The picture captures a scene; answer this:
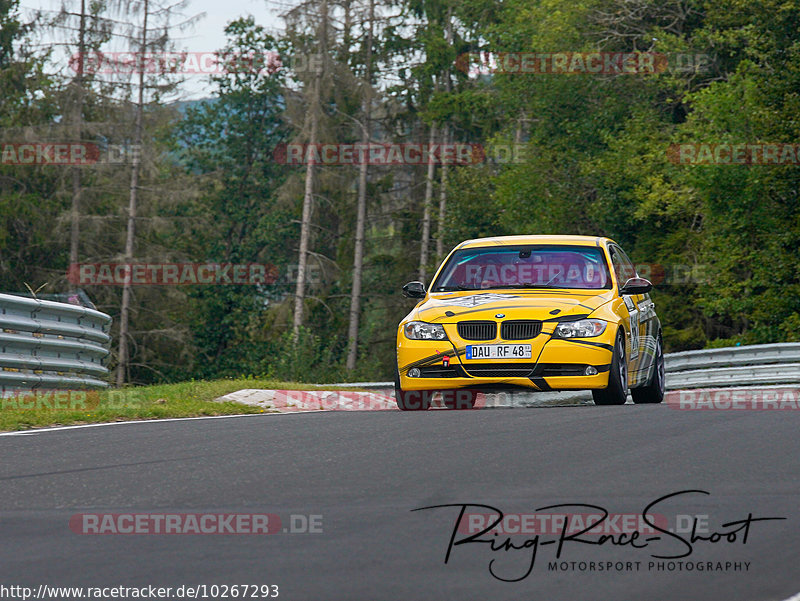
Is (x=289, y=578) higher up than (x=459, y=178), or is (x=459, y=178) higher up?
(x=459, y=178)

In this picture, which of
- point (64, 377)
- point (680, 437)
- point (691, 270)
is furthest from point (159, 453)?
point (691, 270)

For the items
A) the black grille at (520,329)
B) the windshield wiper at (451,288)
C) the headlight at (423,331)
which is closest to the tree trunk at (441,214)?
the windshield wiper at (451,288)

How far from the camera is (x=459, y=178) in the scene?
52.0 metres

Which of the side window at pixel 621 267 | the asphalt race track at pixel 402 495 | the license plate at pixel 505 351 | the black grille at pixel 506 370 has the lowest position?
the asphalt race track at pixel 402 495

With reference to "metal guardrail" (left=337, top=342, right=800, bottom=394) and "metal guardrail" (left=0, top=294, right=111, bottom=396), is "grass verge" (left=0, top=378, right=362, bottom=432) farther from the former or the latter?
"metal guardrail" (left=337, top=342, right=800, bottom=394)

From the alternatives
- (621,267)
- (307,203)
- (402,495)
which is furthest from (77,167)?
(402,495)

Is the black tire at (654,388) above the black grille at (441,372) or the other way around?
the other way around

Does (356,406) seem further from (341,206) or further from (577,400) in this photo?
(341,206)

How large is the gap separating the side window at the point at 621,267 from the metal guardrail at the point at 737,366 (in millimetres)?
7016

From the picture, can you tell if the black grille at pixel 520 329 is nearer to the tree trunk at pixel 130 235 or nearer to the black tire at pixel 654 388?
the black tire at pixel 654 388

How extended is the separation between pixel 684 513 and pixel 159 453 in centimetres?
390

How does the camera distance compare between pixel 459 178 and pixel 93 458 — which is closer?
pixel 93 458

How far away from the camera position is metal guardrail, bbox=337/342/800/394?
21.6 metres

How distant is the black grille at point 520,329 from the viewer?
12391 mm
